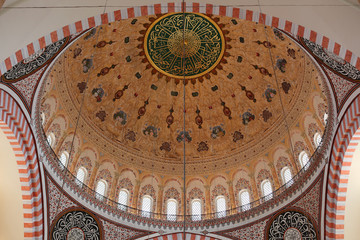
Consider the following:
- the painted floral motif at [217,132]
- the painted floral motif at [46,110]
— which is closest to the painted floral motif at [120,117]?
the painted floral motif at [46,110]

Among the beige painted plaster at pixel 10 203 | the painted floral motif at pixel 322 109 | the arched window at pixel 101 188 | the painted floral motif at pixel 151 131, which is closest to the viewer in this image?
the beige painted plaster at pixel 10 203

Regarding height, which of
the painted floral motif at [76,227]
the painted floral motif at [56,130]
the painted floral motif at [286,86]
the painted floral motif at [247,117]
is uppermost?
the painted floral motif at [286,86]

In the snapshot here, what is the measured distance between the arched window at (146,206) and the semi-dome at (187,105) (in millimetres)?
239

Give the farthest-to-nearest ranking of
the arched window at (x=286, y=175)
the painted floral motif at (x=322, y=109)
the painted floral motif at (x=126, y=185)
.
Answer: the painted floral motif at (x=126, y=185)
the arched window at (x=286, y=175)
the painted floral motif at (x=322, y=109)

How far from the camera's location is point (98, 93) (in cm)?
1456

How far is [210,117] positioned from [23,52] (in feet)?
30.4

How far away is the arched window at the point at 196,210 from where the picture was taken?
549 inches

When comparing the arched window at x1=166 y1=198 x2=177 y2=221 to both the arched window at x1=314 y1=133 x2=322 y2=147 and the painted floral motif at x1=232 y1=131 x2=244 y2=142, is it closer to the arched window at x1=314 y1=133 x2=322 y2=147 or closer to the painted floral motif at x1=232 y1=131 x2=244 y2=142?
the painted floral motif at x1=232 y1=131 x2=244 y2=142

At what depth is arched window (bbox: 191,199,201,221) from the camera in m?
13.9

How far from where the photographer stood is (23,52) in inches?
291

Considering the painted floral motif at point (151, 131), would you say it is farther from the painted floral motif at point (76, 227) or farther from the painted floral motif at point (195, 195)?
the painted floral motif at point (76, 227)

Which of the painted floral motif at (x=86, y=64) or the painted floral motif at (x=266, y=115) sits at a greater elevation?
the painted floral motif at (x=86, y=64)

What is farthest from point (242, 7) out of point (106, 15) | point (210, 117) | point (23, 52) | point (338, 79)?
point (210, 117)

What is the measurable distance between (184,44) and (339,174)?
694 cm
